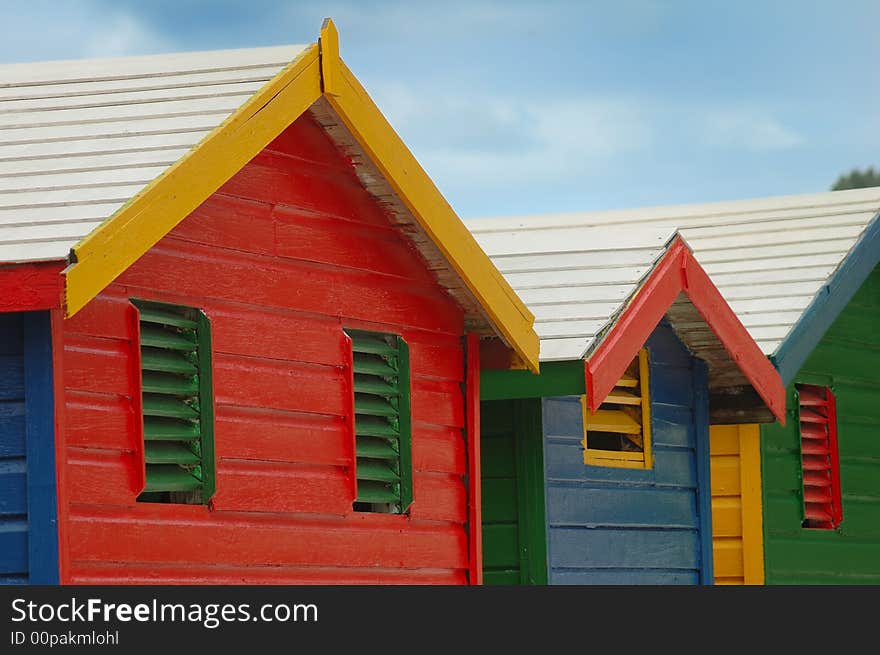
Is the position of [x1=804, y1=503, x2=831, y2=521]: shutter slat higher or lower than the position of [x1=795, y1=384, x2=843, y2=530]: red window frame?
lower

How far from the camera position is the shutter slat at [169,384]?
856cm

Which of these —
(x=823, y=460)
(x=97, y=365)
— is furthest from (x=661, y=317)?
(x=97, y=365)

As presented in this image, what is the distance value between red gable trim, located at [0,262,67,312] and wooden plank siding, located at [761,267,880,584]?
760 centimetres

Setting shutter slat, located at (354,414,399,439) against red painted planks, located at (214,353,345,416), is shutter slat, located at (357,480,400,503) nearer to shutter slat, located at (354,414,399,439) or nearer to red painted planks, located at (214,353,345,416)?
shutter slat, located at (354,414,399,439)

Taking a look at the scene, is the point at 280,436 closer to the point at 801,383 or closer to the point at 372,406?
the point at 372,406

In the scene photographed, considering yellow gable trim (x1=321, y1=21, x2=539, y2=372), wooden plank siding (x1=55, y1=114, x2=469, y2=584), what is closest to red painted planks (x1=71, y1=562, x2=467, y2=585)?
wooden plank siding (x1=55, y1=114, x2=469, y2=584)

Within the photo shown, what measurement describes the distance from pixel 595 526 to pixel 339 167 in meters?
3.49

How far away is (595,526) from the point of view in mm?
12109

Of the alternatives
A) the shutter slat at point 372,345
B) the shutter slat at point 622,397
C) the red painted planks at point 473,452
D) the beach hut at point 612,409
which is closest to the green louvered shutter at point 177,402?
the shutter slat at point 372,345

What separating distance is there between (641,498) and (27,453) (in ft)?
18.6

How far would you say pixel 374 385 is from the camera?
33.1 ft

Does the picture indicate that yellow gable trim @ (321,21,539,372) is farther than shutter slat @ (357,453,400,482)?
No

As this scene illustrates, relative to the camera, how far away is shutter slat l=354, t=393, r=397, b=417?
32.7 feet

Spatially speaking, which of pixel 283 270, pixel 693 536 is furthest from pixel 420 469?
pixel 693 536
